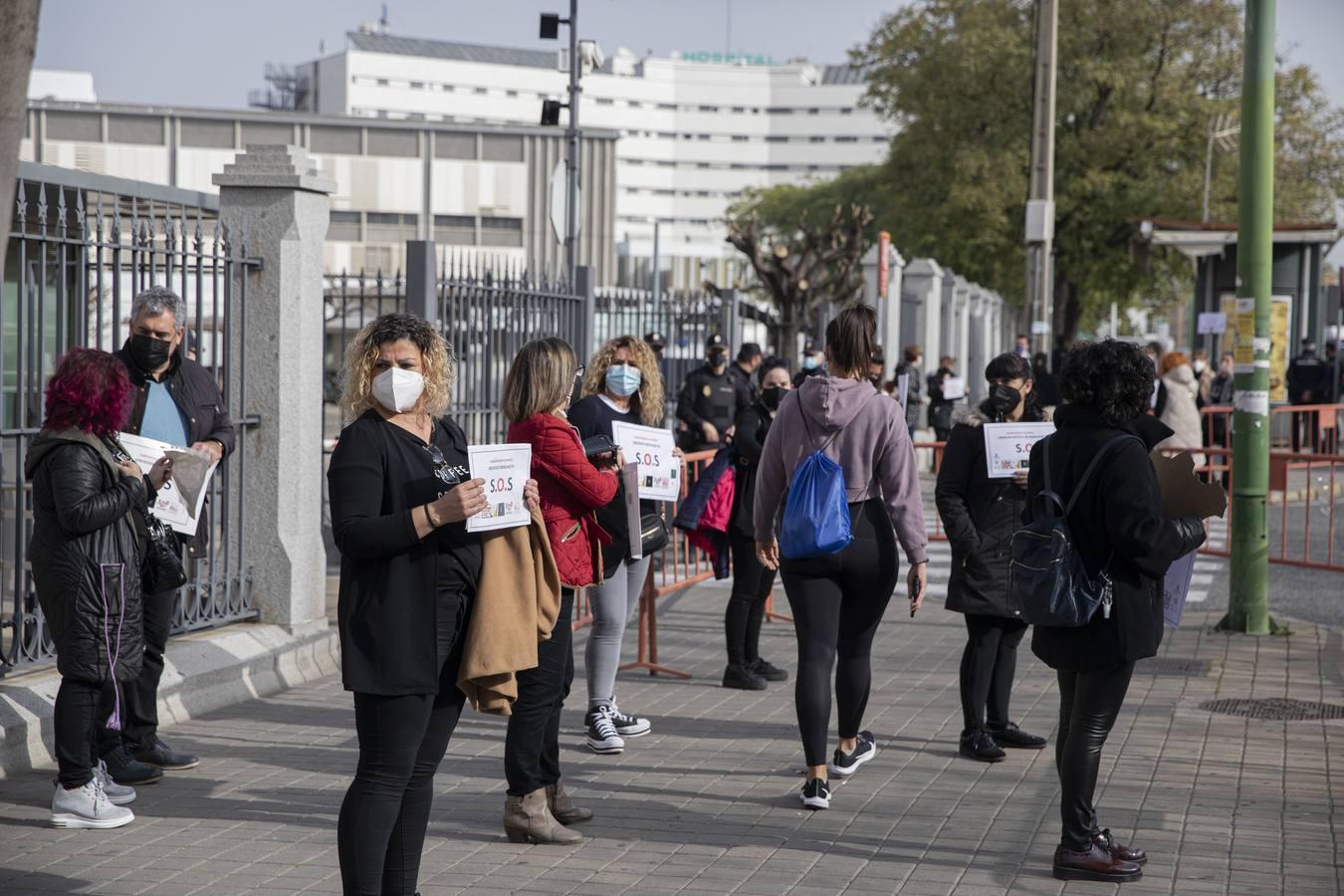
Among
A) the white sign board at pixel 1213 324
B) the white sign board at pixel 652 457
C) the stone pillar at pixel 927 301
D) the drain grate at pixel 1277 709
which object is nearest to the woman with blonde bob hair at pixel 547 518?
the white sign board at pixel 652 457

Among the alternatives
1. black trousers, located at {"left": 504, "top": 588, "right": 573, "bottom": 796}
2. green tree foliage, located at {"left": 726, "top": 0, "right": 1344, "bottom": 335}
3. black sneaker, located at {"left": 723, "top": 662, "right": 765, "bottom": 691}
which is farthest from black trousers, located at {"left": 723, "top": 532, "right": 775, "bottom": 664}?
green tree foliage, located at {"left": 726, "top": 0, "right": 1344, "bottom": 335}

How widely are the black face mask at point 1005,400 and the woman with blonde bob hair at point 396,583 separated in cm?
350

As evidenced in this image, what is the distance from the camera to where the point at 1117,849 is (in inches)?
218

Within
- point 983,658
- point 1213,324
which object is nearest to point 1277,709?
point 983,658

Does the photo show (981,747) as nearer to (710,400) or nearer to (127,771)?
(127,771)

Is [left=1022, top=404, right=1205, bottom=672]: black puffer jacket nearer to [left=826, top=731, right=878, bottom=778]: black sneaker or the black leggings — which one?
the black leggings

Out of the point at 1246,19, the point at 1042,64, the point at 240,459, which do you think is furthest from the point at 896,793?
the point at 1042,64

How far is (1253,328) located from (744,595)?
156 inches

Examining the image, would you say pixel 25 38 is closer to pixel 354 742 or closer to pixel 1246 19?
pixel 354 742

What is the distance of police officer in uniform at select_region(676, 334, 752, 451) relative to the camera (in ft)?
45.2

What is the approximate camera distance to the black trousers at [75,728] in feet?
19.3

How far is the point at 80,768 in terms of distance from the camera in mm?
5969

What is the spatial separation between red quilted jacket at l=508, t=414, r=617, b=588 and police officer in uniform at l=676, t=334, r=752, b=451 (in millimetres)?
7494

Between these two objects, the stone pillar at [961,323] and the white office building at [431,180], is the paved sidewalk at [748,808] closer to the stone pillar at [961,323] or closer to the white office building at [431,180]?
the stone pillar at [961,323]
